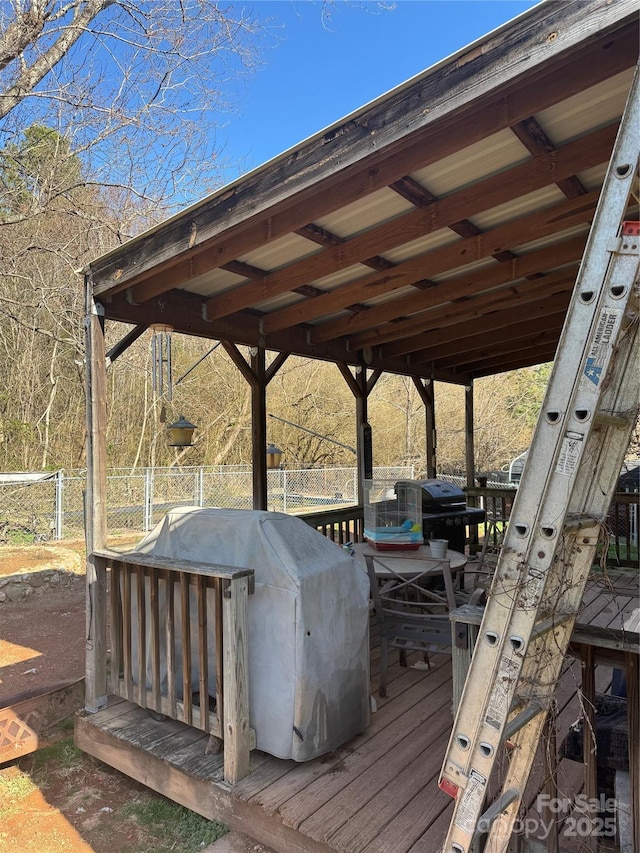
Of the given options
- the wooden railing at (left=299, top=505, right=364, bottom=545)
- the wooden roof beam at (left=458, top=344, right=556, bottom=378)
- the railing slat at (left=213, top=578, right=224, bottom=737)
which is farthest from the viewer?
the wooden roof beam at (left=458, top=344, right=556, bottom=378)

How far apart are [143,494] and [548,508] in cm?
971

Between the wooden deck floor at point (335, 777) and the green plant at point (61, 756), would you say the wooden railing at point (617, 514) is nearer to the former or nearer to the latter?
the wooden deck floor at point (335, 777)

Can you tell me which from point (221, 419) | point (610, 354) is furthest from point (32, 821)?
point (221, 419)

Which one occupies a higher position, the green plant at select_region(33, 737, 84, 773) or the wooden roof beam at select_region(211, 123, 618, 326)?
the wooden roof beam at select_region(211, 123, 618, 326)

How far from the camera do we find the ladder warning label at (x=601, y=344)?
131cm

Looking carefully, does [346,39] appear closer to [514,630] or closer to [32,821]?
[514,630]

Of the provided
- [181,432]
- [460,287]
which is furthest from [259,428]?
[460,287]

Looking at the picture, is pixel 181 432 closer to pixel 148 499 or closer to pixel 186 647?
pixel 186 647

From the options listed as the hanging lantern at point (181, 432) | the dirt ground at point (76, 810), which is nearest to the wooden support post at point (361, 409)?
the hanging lantern at point (181, 432)

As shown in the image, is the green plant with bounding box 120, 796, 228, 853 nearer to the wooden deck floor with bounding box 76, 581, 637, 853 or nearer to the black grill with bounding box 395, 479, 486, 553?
the wooden deck floor with bounding box 76, 581, 637, 853

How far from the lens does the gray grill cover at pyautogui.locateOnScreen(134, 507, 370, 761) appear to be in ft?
7.62

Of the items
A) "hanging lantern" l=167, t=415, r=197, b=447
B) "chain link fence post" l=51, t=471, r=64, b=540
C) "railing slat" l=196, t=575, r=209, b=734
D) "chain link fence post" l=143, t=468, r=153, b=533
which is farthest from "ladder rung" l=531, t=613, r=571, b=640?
"chain link fence post" l=143, t=468, r=153, b=533

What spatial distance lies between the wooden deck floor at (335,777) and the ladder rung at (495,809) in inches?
24.3

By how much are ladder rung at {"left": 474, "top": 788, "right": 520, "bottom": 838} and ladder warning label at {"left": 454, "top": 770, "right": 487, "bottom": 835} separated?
3 cm
